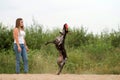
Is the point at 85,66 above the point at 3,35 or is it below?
below

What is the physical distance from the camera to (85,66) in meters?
19.4

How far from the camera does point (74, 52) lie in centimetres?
2131

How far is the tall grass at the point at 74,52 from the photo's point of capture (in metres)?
18.9

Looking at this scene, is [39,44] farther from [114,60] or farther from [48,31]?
[114,60]

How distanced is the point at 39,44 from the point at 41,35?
107 cm

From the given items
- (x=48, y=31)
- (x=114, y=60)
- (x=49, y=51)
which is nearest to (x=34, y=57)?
(x=49, y=51)

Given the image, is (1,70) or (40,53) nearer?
(1,70)

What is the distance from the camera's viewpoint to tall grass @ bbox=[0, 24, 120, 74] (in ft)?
62.0

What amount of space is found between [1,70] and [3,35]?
3463 mm

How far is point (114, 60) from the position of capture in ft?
64.3

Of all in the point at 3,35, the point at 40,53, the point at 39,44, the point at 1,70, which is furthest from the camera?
the point at 39,44
